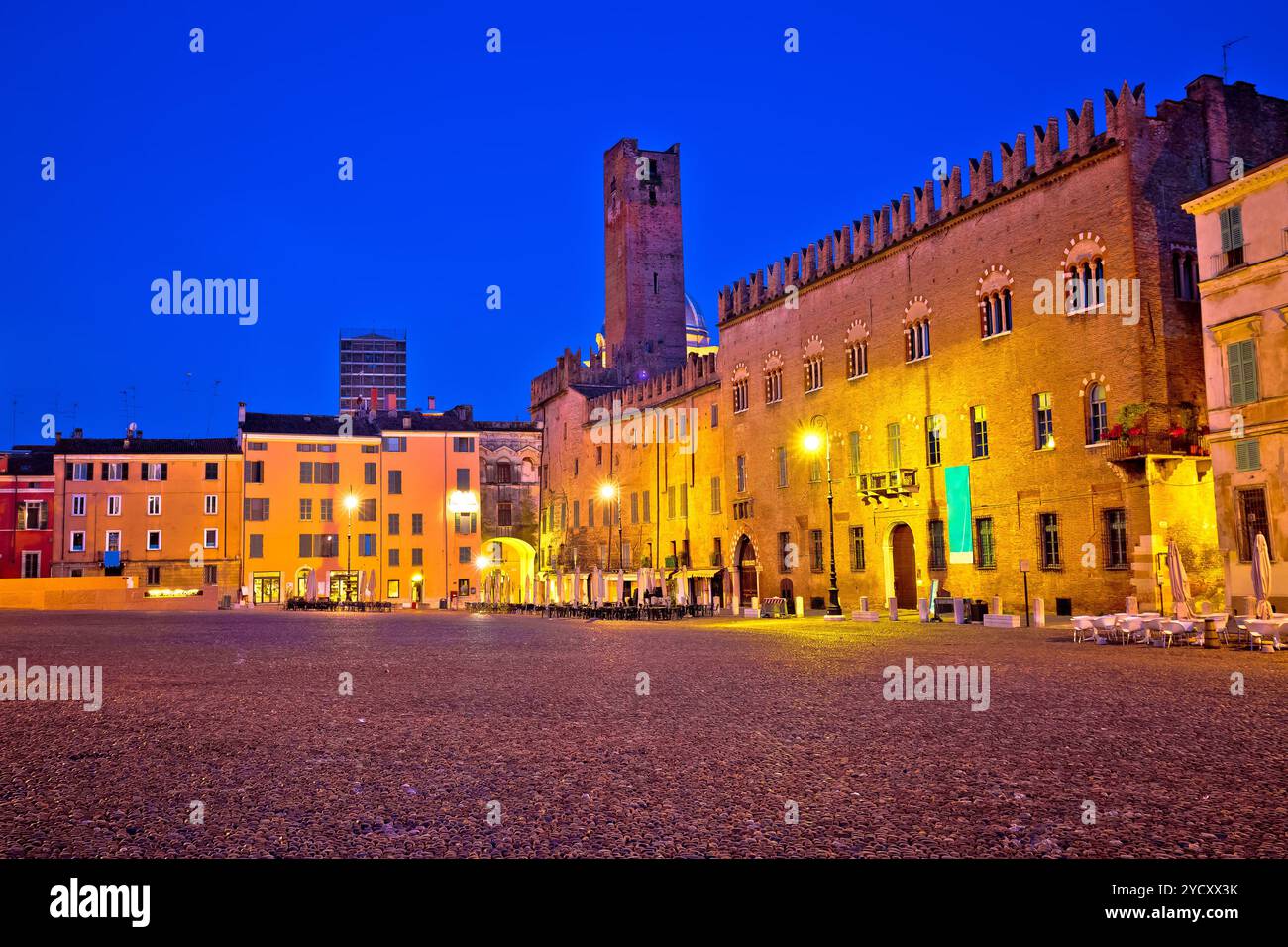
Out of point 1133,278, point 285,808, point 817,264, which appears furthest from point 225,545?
point 285,808

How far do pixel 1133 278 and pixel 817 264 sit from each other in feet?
48.4

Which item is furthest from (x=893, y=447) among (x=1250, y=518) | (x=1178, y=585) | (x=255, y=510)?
(x=255, y=510)

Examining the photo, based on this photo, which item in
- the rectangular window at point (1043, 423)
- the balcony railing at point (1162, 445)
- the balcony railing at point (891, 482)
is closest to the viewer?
the balcony railing at point (1162, 445)

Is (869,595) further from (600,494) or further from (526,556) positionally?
(526,556)

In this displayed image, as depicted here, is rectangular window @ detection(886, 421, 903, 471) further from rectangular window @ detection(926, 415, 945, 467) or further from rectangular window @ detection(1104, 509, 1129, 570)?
rectangular window @ detection(1104, 509, 1129, 570)

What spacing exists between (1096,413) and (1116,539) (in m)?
3.47

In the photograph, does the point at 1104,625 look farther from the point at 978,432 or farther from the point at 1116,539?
the point at 978,432

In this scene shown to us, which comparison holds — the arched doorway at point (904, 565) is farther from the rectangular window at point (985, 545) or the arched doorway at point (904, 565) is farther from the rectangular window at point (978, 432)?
the rectangular window at point (978, 432)

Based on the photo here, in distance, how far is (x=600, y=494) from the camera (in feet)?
188

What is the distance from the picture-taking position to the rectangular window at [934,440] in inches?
1307

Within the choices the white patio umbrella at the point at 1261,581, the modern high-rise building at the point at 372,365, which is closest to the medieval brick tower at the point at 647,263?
the white patio umbrella at the point at 1261,581
